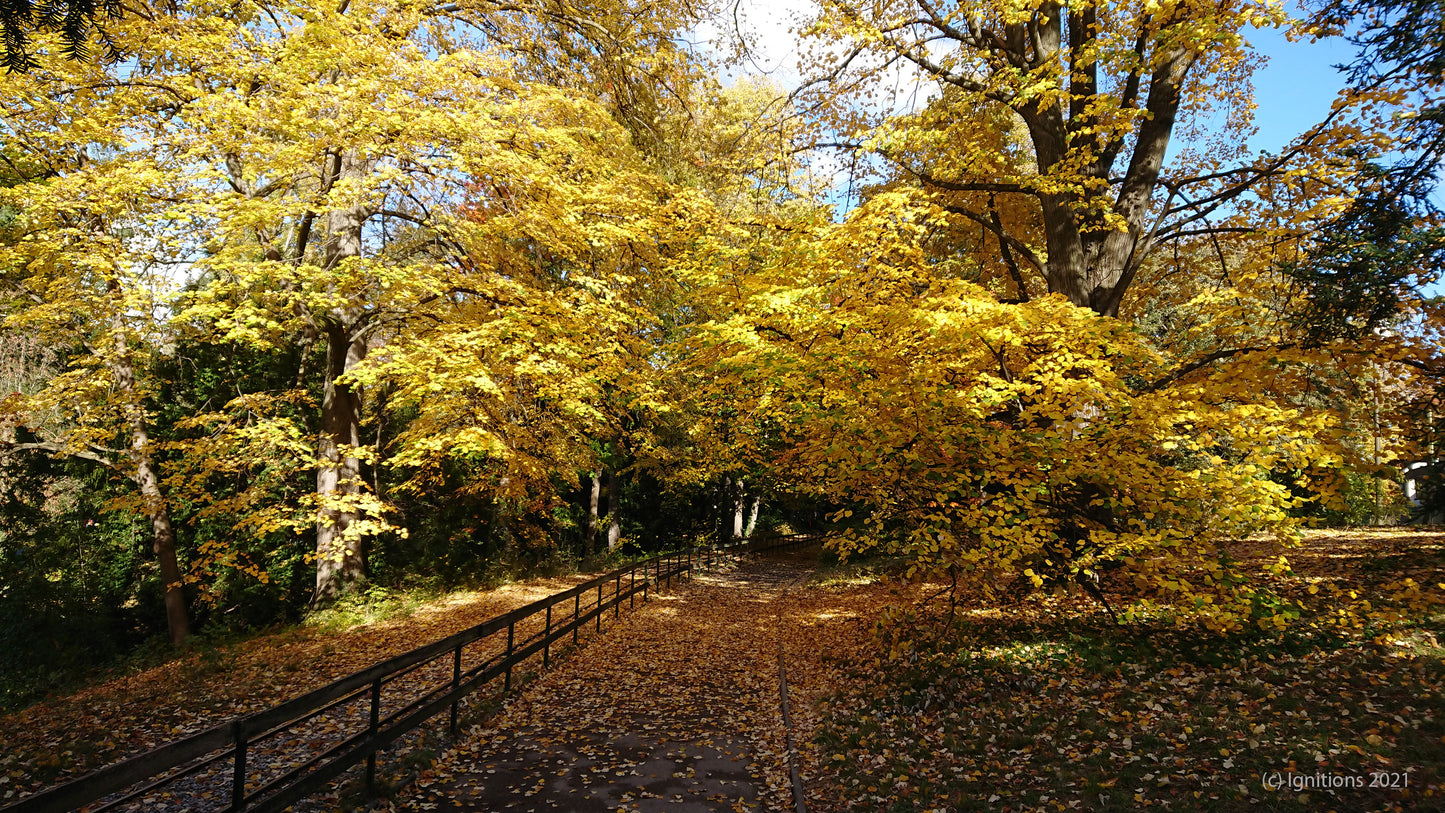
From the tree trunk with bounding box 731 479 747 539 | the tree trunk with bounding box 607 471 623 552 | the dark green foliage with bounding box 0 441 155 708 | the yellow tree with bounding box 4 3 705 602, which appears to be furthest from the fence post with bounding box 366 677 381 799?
the tree trunk with bounding box 731 479 747 539

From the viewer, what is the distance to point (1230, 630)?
686 cm

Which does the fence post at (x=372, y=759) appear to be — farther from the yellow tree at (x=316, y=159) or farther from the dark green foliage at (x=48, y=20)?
the yellow tree at (x=316, y=159)

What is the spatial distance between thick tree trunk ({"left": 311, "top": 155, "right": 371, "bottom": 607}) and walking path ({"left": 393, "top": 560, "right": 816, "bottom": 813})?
580cm

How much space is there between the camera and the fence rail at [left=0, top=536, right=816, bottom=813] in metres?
3.10

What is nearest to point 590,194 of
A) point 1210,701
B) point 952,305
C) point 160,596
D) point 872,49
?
point 872,49

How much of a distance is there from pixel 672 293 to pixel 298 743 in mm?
11994

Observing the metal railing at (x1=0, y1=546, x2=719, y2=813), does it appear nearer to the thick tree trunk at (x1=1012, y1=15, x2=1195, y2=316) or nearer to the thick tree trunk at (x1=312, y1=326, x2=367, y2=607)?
the thick tree trunk at (x1=312, y1=326, x2=367, y2=607)

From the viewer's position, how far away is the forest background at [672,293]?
674cm

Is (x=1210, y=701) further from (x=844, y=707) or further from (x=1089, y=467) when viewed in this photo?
(x=844, y=707)

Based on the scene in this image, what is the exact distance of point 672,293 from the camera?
16.1 m

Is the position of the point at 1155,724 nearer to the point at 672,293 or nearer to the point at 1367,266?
the point at 1367,266

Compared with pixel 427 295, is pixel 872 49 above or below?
above

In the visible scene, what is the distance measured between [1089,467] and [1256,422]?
1.63m

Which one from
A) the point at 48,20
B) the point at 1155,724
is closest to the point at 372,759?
the point at 48,20
